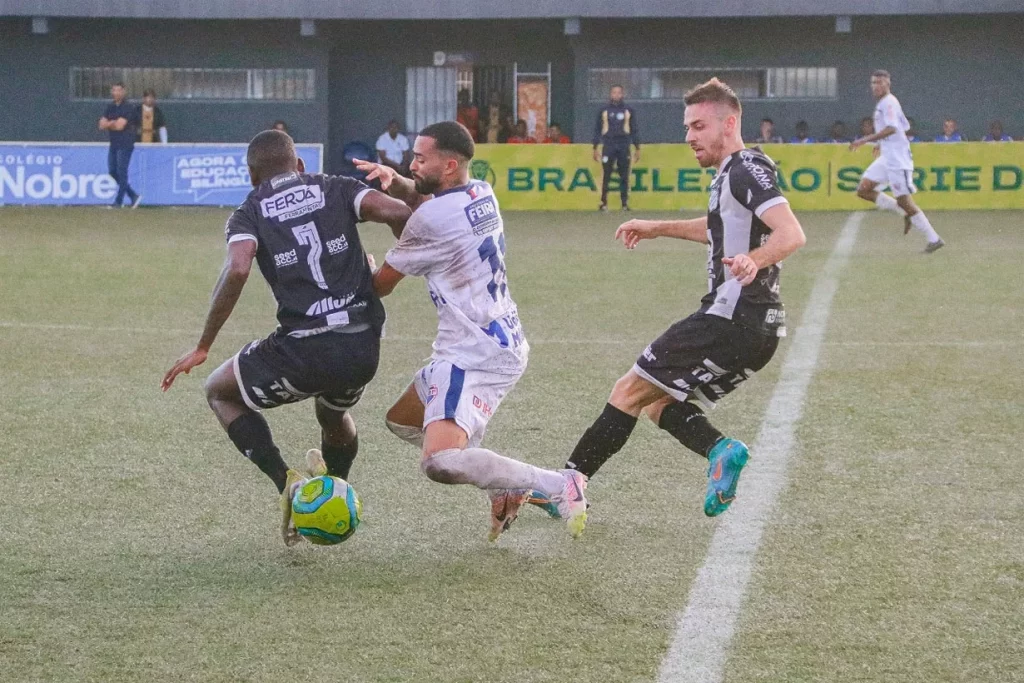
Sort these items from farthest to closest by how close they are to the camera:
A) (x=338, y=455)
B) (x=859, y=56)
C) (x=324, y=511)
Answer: (x=859, y=56) < (x=338, y=455) < (x=324, y=511)

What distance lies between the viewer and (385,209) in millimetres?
5242

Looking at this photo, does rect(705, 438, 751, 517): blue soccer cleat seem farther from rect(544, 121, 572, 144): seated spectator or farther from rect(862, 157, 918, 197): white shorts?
rect(544, 121, 572, 144): seated spectator

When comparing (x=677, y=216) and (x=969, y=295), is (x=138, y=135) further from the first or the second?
(x=969, y=295)

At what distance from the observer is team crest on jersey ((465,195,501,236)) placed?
5203mm

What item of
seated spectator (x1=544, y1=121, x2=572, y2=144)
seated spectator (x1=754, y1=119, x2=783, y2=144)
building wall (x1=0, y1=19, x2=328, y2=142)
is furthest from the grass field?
building wall (x1=0, y1=19, x2=328, y2=142)

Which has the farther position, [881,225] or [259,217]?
[881,225]

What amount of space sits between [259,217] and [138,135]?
2361 cm

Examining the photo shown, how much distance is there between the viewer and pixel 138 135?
27.8 m

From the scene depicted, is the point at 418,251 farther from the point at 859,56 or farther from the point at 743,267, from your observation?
the point at 859,56

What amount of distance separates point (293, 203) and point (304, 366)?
0.60m

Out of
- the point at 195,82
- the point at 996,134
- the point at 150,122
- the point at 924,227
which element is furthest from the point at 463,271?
the point at 195,82

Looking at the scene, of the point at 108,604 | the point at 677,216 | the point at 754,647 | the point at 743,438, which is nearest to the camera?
the point at 754,647

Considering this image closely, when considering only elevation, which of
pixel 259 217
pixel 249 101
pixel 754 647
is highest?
pixel 249 101

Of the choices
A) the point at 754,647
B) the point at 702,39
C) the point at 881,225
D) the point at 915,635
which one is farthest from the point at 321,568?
the point at 702,39
